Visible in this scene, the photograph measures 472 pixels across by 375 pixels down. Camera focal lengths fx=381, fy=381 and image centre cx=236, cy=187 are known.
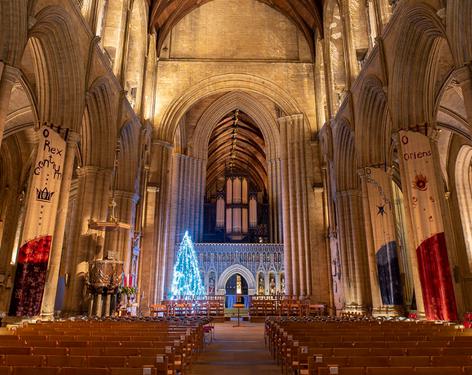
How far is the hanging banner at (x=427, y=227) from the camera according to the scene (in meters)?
8.30

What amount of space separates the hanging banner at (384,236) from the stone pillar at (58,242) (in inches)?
347

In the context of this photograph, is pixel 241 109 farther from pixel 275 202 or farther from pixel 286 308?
pixel 286 308

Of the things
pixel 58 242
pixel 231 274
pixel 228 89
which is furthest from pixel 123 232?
pixel 231 274

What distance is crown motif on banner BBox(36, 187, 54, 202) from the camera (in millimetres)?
8672

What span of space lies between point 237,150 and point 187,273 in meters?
17.2

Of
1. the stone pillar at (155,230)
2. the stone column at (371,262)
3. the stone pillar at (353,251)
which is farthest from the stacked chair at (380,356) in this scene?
the stone pillar at (155,230)

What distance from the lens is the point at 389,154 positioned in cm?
1268

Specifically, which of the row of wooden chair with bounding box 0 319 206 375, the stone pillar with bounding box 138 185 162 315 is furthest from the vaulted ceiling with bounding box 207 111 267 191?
the row of wooden chair with bounding box 0 319 206 375

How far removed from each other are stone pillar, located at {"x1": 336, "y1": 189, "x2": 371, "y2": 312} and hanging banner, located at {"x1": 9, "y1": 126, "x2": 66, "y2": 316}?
32.5ft

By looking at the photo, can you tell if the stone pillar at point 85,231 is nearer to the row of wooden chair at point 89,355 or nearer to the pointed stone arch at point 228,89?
the row of wooden chair at point 89,355

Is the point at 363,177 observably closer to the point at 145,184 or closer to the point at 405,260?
the point at 405,260

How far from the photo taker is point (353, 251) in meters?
13.9

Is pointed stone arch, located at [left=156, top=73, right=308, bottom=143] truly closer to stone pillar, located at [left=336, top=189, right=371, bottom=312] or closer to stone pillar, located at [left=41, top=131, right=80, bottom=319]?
stone pillar, located at [left=336, top=189, right=371, bottom=312]

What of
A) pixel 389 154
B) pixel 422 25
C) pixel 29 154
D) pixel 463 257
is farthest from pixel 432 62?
pixel 29 154
